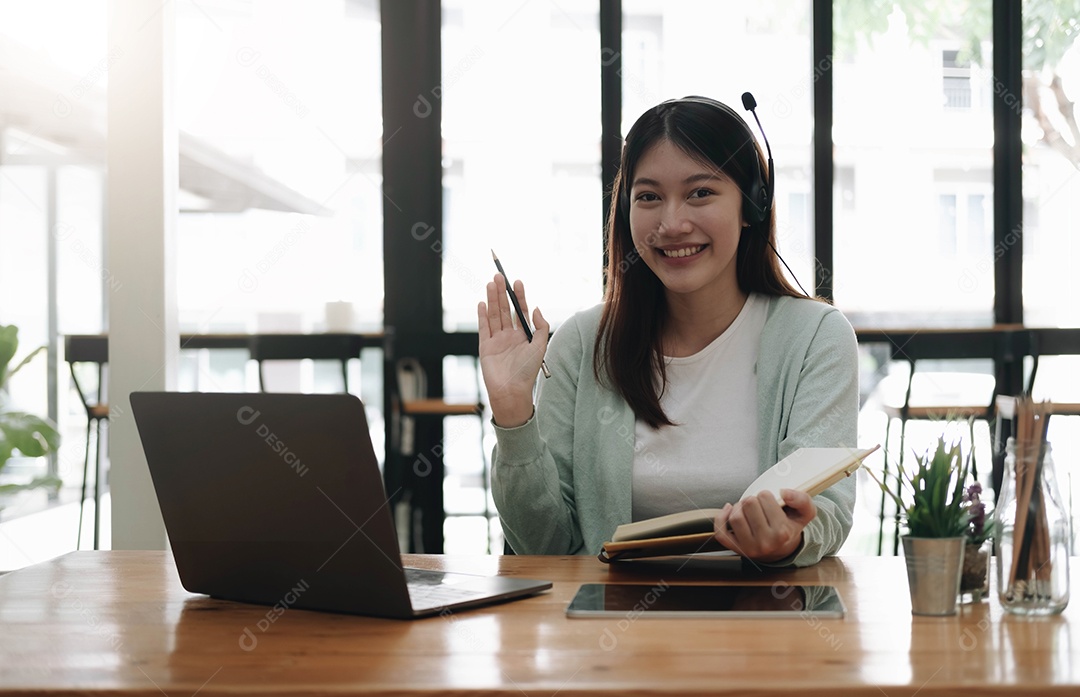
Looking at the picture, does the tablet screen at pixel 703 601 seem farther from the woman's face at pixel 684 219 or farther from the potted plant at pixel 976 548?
the woman's face at pixel 684 219

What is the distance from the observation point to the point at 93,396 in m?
3.74

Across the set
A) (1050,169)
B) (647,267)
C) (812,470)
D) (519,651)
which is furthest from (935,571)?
(1050,169)

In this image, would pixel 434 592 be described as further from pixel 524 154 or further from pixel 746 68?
pixel 746 68

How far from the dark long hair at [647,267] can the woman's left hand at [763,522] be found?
1.46 feet

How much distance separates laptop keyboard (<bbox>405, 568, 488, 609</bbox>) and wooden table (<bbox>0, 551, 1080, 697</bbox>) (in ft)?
0.08

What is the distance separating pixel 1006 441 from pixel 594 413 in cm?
70

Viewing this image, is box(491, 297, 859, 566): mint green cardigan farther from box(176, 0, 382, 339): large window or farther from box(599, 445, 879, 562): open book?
box(176, 0, 382, 339): large window

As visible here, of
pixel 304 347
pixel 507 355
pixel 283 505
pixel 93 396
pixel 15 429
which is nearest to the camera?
pixel 283 505

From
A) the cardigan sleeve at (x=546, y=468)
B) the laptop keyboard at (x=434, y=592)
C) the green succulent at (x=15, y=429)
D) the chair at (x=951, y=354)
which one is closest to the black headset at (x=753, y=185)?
the cardigan sleeve at (x=546, y=468)

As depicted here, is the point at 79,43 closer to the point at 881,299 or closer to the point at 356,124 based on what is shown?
the point at 356,124

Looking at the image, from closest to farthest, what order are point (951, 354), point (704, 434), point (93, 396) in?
point (704, 434) → point (93, 396) → point (951, 354)

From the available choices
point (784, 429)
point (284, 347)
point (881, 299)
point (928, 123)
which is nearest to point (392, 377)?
point (284, 347)

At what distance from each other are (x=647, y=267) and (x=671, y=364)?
172mm

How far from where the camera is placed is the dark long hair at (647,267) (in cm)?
157
